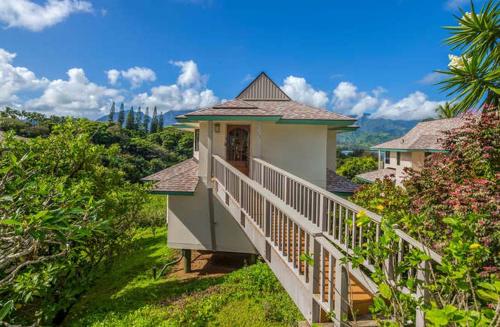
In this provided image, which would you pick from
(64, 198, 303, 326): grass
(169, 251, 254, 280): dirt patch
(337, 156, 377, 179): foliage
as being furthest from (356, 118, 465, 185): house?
(64, 198, 303, 326): grass

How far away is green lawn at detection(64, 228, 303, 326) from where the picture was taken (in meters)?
6.46

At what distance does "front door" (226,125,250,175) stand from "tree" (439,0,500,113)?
597cm

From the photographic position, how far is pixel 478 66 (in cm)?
627

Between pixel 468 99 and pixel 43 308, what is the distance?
484 inches

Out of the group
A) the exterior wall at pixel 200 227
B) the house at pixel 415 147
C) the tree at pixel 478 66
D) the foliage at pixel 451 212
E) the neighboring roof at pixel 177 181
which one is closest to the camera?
the foliage at pixel 451 212

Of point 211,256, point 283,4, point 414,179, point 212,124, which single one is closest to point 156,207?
point 211,256

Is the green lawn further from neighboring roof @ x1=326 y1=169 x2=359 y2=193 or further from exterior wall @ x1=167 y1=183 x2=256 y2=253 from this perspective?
neighboring roof @ x1=326 y1=169 x2=359 y2=193

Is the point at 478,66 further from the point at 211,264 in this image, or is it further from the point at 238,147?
the point at 211,264

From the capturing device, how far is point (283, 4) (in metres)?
14.9

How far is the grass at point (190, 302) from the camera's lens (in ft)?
21.2

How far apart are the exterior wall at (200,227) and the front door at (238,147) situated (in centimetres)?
157

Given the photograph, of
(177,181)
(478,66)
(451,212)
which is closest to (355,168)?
(478,66)

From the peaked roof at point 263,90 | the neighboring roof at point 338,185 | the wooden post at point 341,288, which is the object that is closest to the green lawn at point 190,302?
the neighboring roof at point 338,185

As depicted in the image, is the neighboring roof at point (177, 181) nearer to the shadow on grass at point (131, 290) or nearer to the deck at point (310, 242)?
the deck at point (310, 242)
